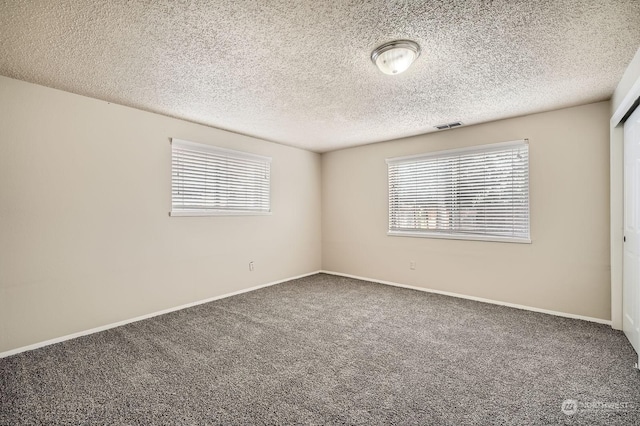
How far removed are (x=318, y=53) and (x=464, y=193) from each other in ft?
9.71

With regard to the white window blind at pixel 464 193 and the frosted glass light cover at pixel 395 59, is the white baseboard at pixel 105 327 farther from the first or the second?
the frosted glass light cover at pixel 395 59

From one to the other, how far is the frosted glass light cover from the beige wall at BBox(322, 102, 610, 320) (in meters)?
2.37

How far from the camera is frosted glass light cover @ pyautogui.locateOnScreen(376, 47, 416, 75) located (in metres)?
2.18

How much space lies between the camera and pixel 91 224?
122 inches

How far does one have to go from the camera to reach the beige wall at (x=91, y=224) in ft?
8.76

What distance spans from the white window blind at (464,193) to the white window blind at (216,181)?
85.2 inches

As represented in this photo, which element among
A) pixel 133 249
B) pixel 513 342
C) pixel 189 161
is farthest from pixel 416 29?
pixel 133 249

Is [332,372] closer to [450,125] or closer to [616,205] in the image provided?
[616,205]

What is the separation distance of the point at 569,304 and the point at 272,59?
13.4 feet

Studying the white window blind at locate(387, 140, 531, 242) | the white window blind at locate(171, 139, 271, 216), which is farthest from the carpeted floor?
the white window blind at locate(171, 139, 271, 216)

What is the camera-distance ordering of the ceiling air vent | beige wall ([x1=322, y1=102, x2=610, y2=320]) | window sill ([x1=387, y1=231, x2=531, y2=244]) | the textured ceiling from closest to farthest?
the textured ceiling → beige wall ([x1=322, y1=102, x2=610, y2=320]) → window sill ([x1=387, y1=231, x2=531, y2=244]) → the ceiling air vent

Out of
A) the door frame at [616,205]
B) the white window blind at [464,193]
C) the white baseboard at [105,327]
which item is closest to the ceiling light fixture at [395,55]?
the door frame at [616,205]

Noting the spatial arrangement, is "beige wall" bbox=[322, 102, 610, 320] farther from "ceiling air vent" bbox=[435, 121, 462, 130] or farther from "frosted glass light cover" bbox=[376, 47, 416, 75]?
"frosted glass light cover" bbox=[376, 47, 416, 75]

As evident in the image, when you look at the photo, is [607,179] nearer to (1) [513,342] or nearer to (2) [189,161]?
(1) [513,342]
